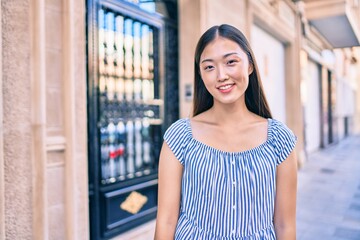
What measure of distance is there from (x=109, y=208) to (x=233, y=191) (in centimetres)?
249

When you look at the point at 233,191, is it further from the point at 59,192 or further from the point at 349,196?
the point at 349,196

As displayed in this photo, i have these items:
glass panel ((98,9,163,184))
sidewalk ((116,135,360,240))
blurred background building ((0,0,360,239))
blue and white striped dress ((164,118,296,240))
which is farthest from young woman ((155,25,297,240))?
sidewalk ((116,135,360,240))

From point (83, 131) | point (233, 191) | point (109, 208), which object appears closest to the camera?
point (233, 191)

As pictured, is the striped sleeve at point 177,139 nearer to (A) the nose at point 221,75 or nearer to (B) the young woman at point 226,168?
(B) the young woman at point 226,168

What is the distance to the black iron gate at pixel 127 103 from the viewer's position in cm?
337

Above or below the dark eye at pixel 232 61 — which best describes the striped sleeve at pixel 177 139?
below

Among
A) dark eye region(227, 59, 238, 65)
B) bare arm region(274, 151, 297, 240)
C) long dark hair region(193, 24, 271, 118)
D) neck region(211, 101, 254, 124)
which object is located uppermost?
dark eye region(227, 59, 238, 65)

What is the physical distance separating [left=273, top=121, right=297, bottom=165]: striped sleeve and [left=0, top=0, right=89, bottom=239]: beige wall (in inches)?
65.7

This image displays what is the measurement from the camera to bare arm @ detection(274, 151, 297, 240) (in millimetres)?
1350

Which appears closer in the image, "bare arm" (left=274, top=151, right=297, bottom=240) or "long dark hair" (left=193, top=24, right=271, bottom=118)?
"bare arm" (left=274, top=151, right=297, bottom=240)

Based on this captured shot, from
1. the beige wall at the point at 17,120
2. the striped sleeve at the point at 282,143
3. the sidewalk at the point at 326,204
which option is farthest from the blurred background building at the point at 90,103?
the striped sleeve at the point at 282,143

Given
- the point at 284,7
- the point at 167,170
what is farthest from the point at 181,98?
the point at 284,7

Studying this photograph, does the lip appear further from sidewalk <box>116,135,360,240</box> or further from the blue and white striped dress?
sidewalk <box>116,135,360,240</box>

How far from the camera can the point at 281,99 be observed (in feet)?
29.2
